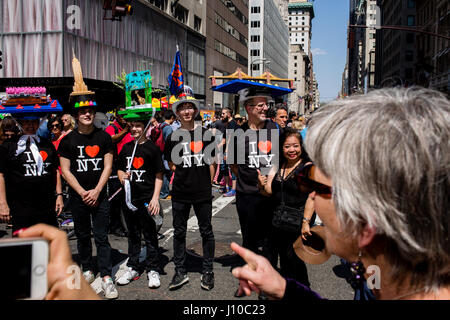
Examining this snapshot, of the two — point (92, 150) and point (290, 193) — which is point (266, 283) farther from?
point (92, 150)

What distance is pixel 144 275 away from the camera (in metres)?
4.99

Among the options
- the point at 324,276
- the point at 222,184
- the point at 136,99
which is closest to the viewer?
the point at 324,276

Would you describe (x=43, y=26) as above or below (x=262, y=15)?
below

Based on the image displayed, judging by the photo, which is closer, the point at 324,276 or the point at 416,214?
the point at 416,214

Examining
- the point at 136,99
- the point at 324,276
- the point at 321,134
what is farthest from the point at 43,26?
the point at 321,134

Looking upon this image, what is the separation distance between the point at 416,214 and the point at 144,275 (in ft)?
14.6

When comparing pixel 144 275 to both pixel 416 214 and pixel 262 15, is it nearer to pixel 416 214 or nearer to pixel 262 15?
pixel 416 214

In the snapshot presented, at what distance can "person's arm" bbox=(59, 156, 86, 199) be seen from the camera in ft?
14.5

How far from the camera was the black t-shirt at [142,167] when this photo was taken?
481 cm

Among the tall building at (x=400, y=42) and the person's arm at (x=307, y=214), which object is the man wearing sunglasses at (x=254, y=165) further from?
the tall building at (x=400, y=42)

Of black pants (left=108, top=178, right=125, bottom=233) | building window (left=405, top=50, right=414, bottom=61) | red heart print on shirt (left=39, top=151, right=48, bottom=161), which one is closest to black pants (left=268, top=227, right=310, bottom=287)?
red heart print on shirt (left=39, top=151, right=48, bottom=161)

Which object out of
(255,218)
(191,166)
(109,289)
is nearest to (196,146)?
(191,166)

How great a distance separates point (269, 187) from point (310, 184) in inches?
108

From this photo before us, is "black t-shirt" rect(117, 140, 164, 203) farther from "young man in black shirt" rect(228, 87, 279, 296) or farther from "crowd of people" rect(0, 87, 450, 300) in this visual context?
"young man in black shirt" rect(228, 87, 279, 296)
